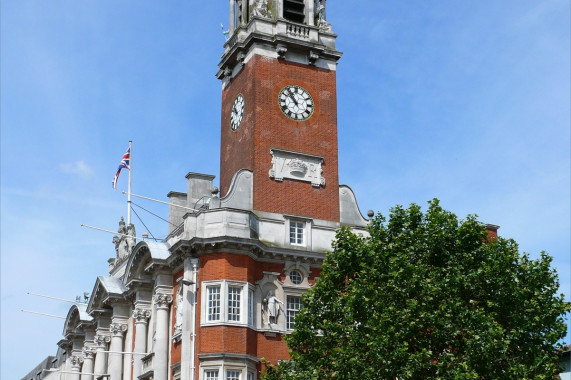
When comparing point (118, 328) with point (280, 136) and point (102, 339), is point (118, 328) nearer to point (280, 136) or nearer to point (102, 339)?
point (102, 339)

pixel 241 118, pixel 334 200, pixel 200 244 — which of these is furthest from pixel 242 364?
pixel 241 118

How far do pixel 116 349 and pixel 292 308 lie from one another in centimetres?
1412

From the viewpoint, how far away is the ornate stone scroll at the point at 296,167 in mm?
53000

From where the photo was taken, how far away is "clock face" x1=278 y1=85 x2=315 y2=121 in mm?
54688

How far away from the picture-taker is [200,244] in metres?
48.9

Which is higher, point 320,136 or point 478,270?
point 320,136

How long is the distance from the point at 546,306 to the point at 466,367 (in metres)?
5.00

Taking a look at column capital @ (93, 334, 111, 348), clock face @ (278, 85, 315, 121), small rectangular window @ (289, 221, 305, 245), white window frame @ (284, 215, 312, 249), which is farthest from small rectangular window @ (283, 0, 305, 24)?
column capital @ (93, 334, 111, 348)

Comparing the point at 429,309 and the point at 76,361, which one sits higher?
the point at 76,361

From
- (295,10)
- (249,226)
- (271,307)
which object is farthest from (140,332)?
(295,10)

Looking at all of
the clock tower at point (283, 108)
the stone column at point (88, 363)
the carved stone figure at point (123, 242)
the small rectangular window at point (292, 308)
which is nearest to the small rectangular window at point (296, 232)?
the clock tower at point (283, 108)

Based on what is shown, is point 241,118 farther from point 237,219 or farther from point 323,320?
point 323,320

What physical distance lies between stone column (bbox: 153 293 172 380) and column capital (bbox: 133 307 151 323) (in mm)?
3044

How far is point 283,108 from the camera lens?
54.6m
